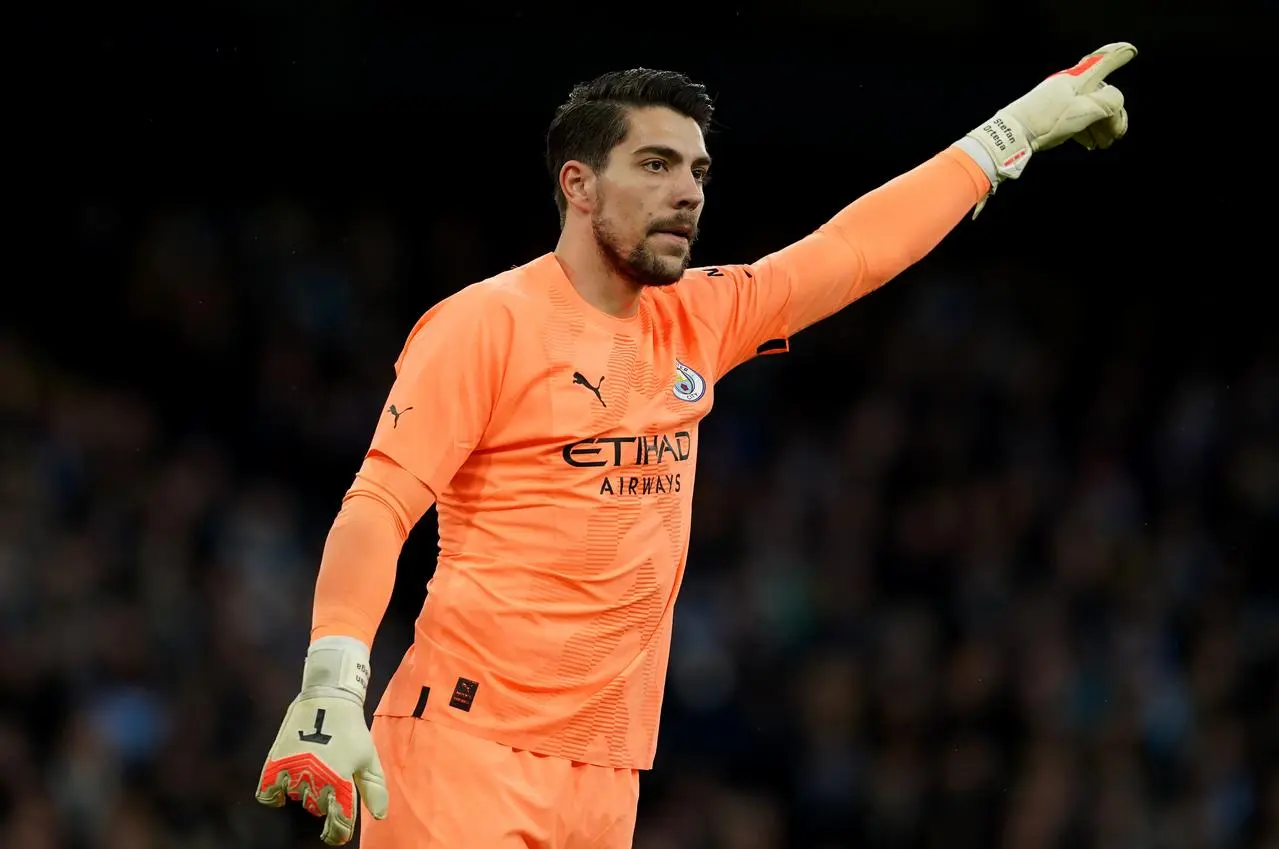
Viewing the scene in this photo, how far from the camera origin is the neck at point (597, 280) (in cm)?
381

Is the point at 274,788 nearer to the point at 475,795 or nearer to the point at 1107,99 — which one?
the point at 475,795

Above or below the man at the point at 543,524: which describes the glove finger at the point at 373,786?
below

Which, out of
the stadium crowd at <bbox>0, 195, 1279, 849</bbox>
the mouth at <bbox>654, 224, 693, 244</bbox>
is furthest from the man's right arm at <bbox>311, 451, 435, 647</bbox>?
the stadium crowd at <bbox>0, 195, 1279, 849</bbox>

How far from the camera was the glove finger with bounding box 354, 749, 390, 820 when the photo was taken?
10.5 ft

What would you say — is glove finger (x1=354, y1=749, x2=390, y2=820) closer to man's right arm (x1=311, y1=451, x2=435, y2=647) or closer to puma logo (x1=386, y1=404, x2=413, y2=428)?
man's right arm (x1=311, y1=451, x2=435, y2=647)

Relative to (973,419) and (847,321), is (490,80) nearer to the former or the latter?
(847,321)

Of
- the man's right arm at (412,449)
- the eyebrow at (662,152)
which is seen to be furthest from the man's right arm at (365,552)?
the eyebrow at (662,152)

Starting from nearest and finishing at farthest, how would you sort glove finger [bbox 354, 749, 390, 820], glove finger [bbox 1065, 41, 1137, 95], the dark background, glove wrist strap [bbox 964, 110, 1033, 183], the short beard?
1. glove finger [bbox 354, 749, 390, 820]
2. the short beard
3. glove wrist strap [bbox 964, 110, 1033, 183]
4. glove finger [bbox 1065, 41, 1137, 95]
5. the dark background

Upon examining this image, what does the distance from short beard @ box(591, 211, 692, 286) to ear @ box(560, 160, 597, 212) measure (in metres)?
0.05

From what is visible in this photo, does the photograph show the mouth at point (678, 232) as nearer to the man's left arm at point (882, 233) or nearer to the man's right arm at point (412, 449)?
the man's left arm at point (882, 233)

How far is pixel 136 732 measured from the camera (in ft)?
25.3

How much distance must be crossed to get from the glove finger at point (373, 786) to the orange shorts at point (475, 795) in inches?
9.8

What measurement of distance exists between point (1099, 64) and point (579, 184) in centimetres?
156

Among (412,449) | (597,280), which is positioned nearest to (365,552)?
(412,449)
